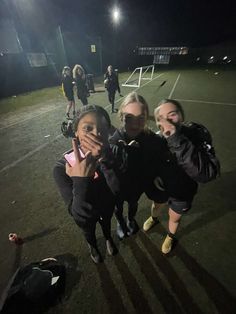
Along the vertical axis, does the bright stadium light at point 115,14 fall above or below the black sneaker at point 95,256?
above

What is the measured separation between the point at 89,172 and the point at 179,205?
1309mm

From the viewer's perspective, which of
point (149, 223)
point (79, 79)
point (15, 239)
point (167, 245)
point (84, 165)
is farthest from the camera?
point (79, 79)

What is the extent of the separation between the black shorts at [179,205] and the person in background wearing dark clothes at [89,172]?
72 centimetres

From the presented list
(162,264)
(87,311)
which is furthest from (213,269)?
(87,311)

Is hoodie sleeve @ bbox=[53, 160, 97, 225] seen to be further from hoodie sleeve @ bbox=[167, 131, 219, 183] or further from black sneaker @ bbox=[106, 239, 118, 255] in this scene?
black sneaker @ bbox=[106, 239, 118, 255]

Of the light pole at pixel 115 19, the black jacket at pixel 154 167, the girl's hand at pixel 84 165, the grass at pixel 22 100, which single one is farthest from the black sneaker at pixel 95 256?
the light pole at pixel 115 19

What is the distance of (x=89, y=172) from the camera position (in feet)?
5.07

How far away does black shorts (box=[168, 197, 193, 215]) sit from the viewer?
2.27m

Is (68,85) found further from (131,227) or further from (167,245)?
(167,245)

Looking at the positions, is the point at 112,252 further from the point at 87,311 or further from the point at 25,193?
the point at 25,193

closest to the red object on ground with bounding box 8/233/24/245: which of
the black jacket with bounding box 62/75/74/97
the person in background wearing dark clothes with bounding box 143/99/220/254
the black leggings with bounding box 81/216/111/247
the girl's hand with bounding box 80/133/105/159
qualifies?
the black leggings with bounding box 81/216/111/247

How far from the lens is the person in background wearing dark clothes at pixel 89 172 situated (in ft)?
5.06

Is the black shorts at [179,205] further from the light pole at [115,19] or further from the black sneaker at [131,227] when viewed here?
the light pole at [115,19]

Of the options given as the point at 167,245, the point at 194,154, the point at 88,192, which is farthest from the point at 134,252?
the point at 194,154
